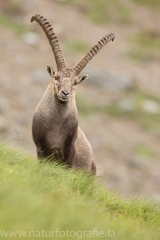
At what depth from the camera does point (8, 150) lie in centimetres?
957

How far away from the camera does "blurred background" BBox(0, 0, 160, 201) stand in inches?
998

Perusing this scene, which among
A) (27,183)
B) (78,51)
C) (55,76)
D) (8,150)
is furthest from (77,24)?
(27,183)

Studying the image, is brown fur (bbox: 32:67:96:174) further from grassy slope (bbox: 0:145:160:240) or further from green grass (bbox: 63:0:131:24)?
green grass (bbox: 63:0:131:24)

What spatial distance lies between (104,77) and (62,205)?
25.3 metres

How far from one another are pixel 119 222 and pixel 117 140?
20.0 m

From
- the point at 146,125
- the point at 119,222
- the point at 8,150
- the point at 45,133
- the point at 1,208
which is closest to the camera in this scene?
the point at 1,208

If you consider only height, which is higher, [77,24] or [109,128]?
[77,24]

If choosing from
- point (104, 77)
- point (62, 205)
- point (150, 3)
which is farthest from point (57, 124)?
A: point (150, 3)

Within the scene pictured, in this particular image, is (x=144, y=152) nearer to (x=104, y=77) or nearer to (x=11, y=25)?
(x=104, y=77)

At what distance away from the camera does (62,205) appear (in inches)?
274

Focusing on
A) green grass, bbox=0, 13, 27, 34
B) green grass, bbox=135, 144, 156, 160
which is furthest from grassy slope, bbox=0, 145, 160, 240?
green grass, bbox=0, 13, 27, 34

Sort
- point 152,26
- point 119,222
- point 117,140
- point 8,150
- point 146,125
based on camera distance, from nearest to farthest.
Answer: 1. point 119,222
2. point 8,150
3. point 117,140
4. point 146,125
5. point 152,26

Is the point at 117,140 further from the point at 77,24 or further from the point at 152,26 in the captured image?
the point at 152,26

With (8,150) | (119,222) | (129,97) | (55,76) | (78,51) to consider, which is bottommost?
(119,222)
